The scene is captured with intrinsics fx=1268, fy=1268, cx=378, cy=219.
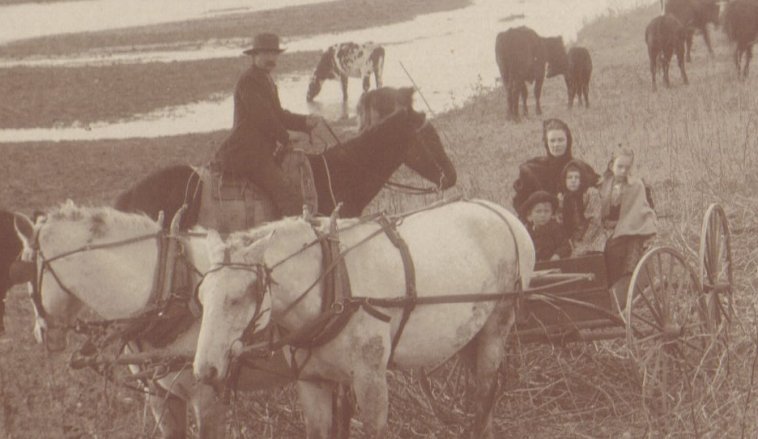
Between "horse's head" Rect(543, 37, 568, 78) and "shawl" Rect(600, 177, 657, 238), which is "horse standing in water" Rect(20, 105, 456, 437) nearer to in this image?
"shawl" Rect(600, 177, 657, 238)

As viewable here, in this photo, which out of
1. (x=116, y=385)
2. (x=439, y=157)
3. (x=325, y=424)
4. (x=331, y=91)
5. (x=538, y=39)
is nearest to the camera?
(x=325, y=424)

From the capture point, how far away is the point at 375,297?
6141 millimetres

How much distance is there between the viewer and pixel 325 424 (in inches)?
246

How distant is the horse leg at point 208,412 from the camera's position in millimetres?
6707

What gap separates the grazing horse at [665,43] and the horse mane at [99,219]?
1710cm

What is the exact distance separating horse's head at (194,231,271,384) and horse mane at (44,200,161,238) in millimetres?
1276

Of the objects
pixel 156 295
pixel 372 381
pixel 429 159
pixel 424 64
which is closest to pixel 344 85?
pixel 424 64

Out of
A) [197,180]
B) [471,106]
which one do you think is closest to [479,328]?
[197,180]

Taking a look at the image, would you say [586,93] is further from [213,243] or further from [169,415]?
[213,243]

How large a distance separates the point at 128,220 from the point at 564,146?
3.30 m

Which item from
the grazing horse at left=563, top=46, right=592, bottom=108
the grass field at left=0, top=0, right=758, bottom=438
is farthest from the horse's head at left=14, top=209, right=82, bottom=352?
the grazing horse at left=563, top=46, right=592, bottom=108

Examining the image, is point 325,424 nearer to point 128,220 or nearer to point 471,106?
point 128,220

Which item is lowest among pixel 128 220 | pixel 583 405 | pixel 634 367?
pixel 583 405

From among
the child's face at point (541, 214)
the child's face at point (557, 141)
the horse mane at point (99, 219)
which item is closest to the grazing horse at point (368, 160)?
the child's face at point (557, 141)
